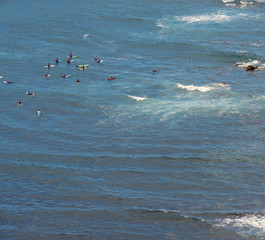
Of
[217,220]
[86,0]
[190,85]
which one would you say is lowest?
[217,220]

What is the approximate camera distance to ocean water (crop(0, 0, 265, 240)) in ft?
198

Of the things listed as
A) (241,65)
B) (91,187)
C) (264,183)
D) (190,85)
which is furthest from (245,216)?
(241,65)

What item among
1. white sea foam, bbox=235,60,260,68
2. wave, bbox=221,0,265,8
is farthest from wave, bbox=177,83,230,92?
wave, bbox=221,0,265,8

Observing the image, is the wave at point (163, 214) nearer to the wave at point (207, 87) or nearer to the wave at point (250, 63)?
the wave at point (207, 87)

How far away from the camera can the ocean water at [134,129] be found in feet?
198

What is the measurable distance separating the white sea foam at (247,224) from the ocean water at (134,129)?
0.12 meters

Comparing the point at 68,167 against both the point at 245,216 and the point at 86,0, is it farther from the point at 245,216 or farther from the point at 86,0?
the point at 86,0

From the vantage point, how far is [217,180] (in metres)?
67.7

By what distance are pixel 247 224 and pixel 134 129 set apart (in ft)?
103

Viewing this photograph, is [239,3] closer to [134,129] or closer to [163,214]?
[134,129]

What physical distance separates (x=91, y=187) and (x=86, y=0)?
112787mm

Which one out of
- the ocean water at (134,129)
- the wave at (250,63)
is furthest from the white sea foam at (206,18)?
the wave at (250,63)

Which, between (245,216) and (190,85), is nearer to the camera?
(245,216)

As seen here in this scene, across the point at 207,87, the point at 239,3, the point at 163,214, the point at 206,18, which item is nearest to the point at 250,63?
the point at 207,87
